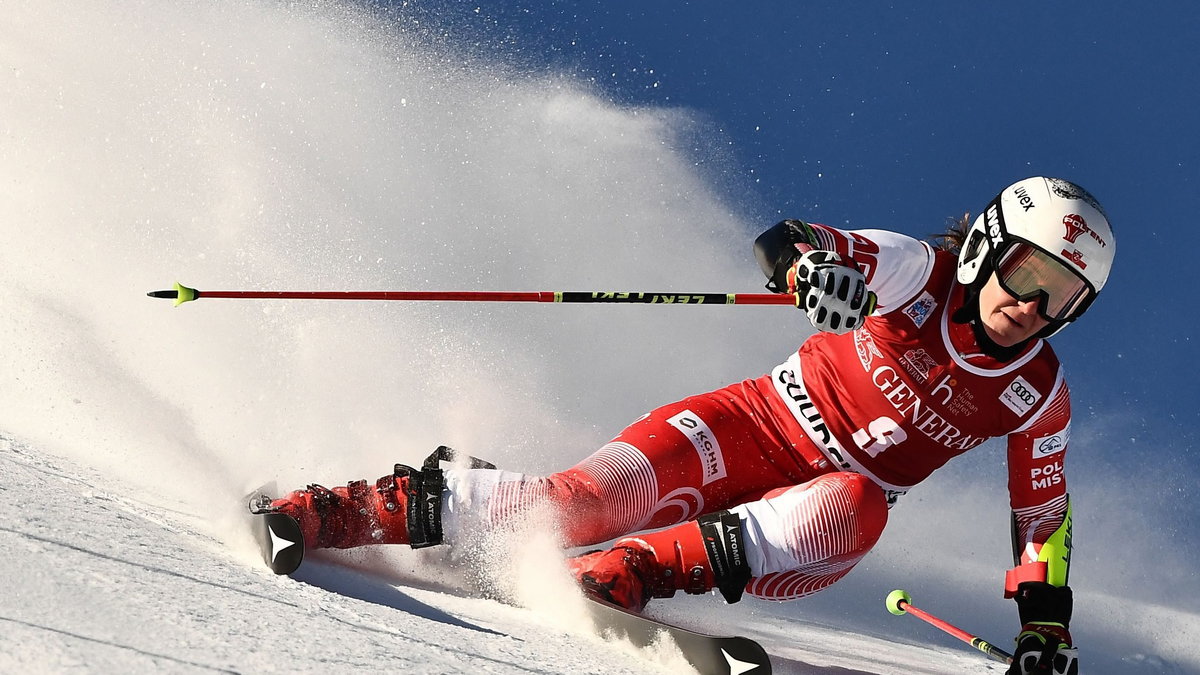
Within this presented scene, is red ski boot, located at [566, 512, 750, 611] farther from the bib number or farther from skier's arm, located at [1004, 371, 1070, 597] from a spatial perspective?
skier's arm, located at [1004, 371, 1070, 597]

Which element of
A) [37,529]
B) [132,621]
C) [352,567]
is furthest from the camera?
→ [352,567]

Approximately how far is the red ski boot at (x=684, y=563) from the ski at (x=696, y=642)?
0.64 ft

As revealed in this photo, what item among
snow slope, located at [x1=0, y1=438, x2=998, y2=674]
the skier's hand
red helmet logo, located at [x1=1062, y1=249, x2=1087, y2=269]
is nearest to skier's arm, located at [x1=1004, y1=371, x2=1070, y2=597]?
the skier's hand

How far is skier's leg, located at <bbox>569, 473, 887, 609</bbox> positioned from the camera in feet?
7.91

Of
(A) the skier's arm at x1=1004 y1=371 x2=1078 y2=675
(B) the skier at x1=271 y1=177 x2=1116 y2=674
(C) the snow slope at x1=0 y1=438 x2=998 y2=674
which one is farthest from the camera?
(A) the skier's arm at x1=1004 y1=371 x2=1078 y2=675

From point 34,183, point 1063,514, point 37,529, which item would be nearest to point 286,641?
point 37,529

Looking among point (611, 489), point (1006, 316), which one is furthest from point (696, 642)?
point (1006, 316)

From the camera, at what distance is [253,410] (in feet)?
11.4

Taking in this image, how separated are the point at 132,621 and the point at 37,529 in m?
0.43

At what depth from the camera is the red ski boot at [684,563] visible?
243cm

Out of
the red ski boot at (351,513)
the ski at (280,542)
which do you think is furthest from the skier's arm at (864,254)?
the ski at (280,542)

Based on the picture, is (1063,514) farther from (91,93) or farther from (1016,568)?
(91,93)

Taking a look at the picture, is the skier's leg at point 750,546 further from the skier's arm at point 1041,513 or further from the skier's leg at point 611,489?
the skier's arm at point 1041,513

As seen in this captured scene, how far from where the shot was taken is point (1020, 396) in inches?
108
